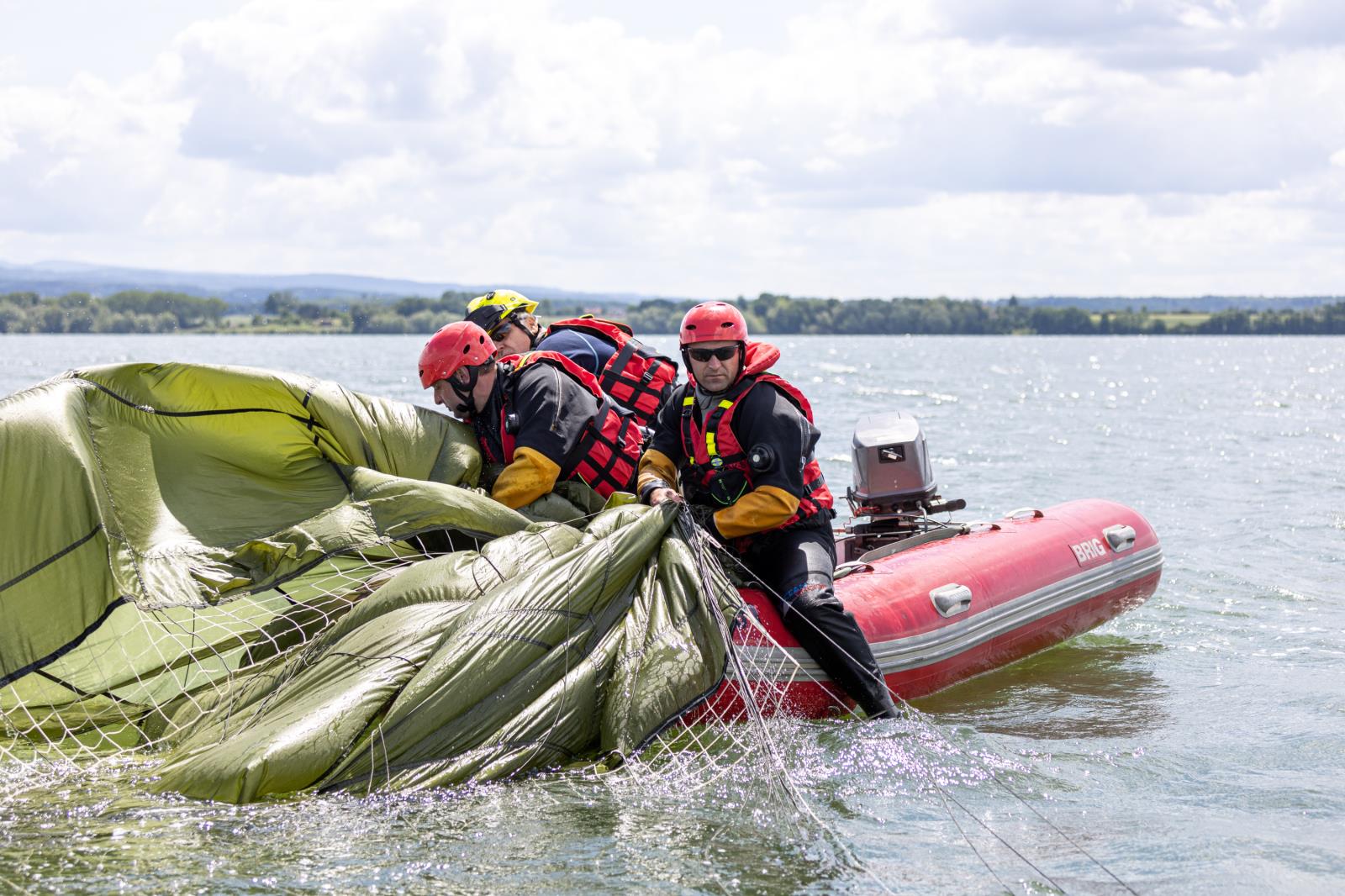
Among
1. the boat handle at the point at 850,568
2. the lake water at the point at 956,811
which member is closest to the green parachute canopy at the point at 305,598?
the lake water at the point at 956,811

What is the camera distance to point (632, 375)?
787 cm

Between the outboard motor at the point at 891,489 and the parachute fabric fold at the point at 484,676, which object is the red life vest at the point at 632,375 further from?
the parachute fabric fold at the point at 484,676

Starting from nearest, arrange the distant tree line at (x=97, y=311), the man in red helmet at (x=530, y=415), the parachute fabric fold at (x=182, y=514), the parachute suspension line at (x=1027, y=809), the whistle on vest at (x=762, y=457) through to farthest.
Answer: the parachute suspension line at (x=1027, y=809), the parachute fabric fold at (x=182, y=514), the whistle on vest at (x=762, y=457), the man in red helmet at (x=530, y=415), the distant tree line at (x=97, y=311)

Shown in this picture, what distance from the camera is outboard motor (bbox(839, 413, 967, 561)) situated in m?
8.77

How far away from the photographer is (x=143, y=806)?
5.08 m

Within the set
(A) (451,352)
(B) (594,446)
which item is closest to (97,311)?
(A) (451,352)

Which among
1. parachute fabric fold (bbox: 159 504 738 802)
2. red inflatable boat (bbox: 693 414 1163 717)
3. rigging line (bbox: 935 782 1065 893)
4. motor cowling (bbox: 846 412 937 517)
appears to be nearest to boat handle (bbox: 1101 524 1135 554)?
red inflatable boat (bbox: 693 414 1163 717)

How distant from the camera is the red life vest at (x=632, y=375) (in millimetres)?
7836

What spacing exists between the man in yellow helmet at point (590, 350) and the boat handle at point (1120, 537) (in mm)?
3176

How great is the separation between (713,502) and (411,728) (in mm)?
2064

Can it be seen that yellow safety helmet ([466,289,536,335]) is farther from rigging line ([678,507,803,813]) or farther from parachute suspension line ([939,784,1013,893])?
parachute suspension line ([939,784,1013,893])

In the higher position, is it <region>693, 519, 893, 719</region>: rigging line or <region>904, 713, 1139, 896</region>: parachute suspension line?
<region>693, 519, 893, 719</region>: rigging line

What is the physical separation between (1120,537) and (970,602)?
1.93 meters

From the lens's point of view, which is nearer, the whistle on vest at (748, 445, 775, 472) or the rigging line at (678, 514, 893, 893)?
the rigging line at (678, 514, 893, 893)
